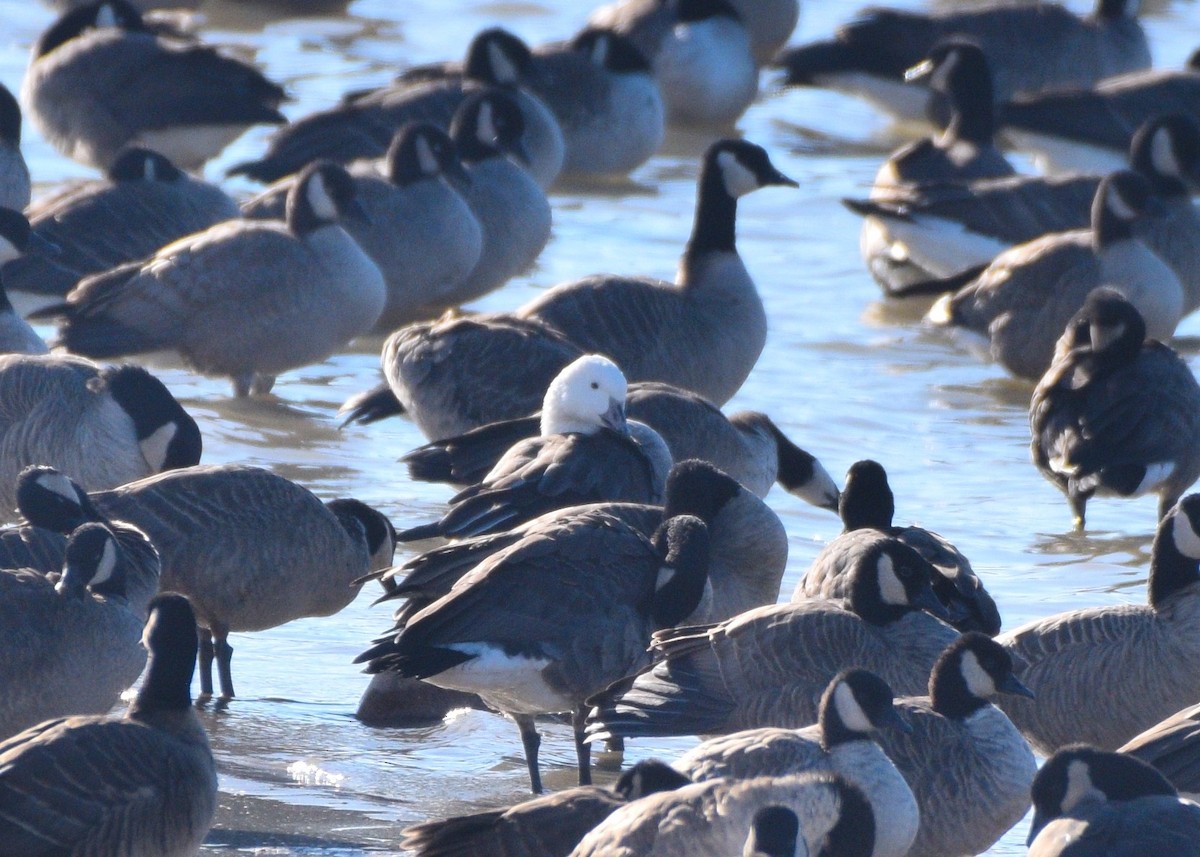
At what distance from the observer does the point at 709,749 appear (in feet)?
20.0

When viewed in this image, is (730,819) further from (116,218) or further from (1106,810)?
(116,218)

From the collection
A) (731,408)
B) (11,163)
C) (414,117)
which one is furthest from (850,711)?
(414,117)

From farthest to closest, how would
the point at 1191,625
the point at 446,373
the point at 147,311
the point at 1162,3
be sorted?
the point at 1162,3 → the point at 147,311 → the point at 446,373 → the point at 1191,625

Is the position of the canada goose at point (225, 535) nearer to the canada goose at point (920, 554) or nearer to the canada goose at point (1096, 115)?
the canada goose at point (920, 554)

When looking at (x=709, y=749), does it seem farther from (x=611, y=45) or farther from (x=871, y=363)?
(x=611, y=45)

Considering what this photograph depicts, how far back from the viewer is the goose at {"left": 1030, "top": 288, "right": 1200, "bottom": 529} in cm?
1034

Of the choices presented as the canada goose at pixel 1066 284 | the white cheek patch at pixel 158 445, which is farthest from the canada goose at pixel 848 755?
the canada goose at pixel 1066 284

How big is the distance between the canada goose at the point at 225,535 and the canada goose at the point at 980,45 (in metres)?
12.1

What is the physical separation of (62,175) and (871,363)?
7302mm

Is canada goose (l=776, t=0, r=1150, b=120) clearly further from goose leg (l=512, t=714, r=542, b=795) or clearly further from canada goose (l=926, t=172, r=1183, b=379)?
goose leg (l=512, t=714, r=542, b=795)

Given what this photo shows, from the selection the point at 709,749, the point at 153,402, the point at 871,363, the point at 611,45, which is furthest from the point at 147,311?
the point at 611,45

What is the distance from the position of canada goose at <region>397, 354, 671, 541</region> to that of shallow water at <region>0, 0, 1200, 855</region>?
0.77 meters

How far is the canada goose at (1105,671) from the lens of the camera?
7.72 metres

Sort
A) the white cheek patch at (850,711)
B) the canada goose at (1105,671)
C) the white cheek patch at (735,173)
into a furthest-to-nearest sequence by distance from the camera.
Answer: the white cheek patch at (735,173), the canada goose at (1105,671), the white cheek patch at (850,711)
